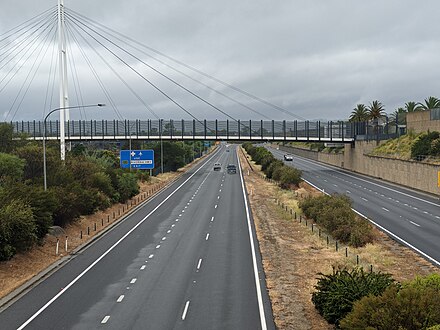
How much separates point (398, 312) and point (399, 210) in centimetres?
3789

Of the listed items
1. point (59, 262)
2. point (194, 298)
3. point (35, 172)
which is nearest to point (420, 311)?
point (194, 298)

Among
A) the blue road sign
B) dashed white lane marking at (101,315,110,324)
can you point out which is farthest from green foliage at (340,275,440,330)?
the blue road sign

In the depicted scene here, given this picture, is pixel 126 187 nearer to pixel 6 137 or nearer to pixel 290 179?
pixel 6 137

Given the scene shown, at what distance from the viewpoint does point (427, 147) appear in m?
69.6

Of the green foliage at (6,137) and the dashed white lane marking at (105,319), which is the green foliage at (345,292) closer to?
the dashed white lane marking at (105,319)

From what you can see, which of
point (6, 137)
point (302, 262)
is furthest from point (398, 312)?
point (6, 137)

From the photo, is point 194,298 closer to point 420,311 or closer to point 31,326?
point 31,326

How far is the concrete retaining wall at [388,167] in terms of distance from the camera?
62259 millimetres

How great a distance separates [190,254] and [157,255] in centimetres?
194

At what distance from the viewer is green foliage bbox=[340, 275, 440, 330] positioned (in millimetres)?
13102

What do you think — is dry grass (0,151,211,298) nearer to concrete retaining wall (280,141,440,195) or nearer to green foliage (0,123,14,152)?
green foliage (0,123,14,152)

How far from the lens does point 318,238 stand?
36062 mm

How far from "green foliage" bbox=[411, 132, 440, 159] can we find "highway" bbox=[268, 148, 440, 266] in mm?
5219

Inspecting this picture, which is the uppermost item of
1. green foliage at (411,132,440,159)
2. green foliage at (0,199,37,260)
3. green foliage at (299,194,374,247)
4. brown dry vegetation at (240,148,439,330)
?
green foliage at (411,132,440,159)
